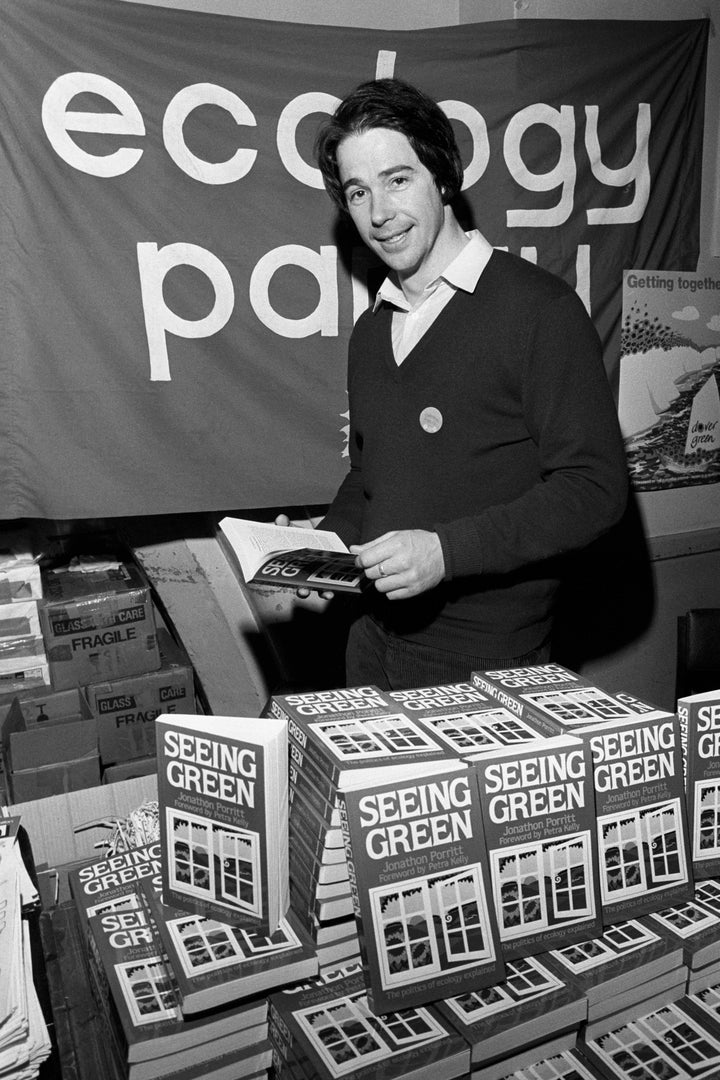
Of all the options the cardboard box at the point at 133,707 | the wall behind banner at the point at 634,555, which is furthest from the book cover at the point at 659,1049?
the wall behind banner at the point at 634,555

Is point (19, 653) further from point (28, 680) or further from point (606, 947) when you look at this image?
point (606, 947)

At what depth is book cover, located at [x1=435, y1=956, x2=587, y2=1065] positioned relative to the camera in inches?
33.6

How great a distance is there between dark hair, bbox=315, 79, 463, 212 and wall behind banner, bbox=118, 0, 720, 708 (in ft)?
3.27

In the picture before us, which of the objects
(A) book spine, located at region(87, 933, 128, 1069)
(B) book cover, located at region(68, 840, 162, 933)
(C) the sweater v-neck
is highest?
(C) the sweater v-neck

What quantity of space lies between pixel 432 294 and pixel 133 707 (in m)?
1.36

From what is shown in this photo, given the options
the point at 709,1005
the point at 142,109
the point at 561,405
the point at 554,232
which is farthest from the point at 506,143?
the point at 709,1005

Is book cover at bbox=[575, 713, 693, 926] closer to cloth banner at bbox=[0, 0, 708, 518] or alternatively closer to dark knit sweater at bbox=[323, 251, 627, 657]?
dark knit sweater at bbox=[323, 251, 627, 657]

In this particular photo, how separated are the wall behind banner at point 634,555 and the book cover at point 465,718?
68.3 inches

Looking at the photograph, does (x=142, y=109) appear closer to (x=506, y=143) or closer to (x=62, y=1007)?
(x=506, y=143)

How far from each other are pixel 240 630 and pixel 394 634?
1.30 meters

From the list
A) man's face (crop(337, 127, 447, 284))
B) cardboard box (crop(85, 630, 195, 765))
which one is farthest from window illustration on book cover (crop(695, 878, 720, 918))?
cardboard box (crop(85, 630, 195, 765))

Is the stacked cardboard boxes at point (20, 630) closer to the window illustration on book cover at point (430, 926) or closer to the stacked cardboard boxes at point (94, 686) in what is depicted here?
the stacked cardboard boxes at point (94, 686)

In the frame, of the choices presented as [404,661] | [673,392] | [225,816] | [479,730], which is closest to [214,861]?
[225,816]

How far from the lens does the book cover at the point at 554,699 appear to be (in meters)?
1.03
